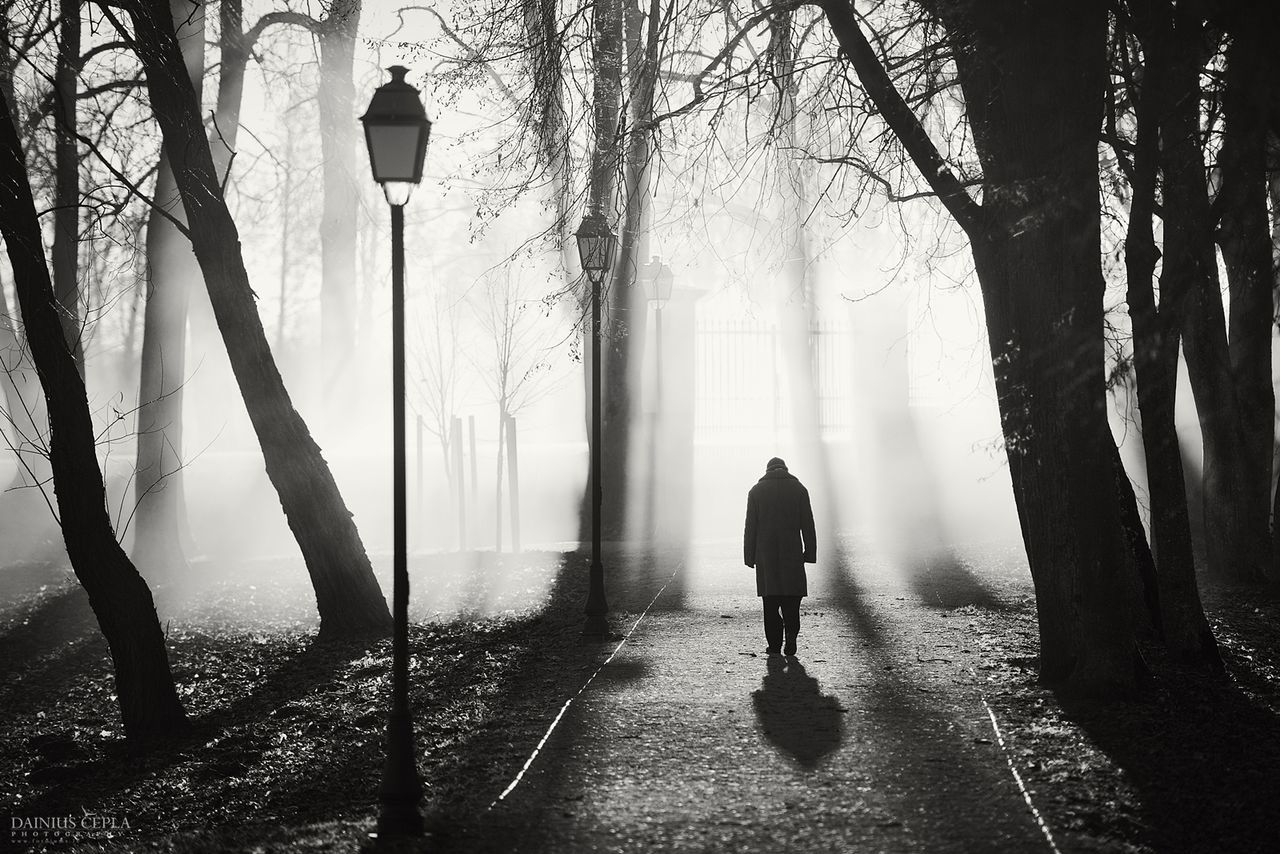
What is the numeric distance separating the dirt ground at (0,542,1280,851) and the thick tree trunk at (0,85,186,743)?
1.28ft

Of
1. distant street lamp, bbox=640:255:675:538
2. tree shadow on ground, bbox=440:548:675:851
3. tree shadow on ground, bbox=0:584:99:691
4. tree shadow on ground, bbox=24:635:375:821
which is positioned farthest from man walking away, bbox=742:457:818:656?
distant street lamp, bbox=640:255:675:538

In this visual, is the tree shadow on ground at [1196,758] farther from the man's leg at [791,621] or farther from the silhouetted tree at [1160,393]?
the man's leg at [791,621]

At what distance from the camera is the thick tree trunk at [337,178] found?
1681 centimetres

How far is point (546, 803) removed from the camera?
603 cm

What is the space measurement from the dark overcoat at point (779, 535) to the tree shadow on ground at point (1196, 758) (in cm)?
Answer: 268

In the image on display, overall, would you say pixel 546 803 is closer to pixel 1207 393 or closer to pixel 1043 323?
pixel 1043 323

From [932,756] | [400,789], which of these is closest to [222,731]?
[400,789]

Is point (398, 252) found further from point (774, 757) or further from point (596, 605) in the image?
point (596, 605)

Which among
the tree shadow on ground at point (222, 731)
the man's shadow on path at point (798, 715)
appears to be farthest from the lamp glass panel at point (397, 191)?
the man's shadow on path at point (798, 715)

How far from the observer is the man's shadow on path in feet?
23.1

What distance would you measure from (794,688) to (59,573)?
48.0ft

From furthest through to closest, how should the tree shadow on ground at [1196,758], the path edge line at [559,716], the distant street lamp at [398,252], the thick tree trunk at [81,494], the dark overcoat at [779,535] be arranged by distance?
the dark overcoat at [779,535] → the thick tree trunk at [81,494] → the path edge line at [559,716] → the distant street lamp at [398,252] → the tree shadow on ground at [1196,758]

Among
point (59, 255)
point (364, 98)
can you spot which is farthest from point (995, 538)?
point (59, 255)

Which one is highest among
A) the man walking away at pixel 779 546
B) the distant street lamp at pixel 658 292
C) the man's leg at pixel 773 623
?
the distant street lamp at pixel 658 292
